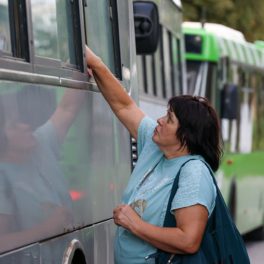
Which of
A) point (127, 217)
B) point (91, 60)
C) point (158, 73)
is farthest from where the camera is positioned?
point (158, 73)

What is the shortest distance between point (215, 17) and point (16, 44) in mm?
18030

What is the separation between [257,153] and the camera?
37.4ft

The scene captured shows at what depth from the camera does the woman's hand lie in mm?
3033

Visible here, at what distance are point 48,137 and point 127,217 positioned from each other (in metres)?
0.54

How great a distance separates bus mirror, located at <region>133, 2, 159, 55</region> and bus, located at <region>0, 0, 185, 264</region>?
0.52 metres

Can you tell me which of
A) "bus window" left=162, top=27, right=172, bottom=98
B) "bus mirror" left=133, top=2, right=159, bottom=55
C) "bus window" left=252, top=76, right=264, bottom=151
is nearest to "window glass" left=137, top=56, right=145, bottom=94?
"bus window" left=162, top=27, right=172, bottom=98

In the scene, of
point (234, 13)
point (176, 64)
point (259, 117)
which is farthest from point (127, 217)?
point (234, 13)

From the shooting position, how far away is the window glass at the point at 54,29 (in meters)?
2.85

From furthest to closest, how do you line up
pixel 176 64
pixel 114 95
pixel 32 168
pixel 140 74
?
pixel 176 64
pixel 140 74
pixel 114 95
pixel 32 168

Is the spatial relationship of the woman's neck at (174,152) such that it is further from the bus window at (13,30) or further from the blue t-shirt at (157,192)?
the bus window at (13,30)

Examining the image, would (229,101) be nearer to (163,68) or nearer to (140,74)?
(163,68)

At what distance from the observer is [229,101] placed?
374 inches

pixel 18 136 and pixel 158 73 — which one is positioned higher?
pixel 18 136

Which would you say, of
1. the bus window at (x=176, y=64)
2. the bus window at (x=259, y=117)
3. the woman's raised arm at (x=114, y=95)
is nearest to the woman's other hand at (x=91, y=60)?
the woman's raised arm at (x=114, y=95)
